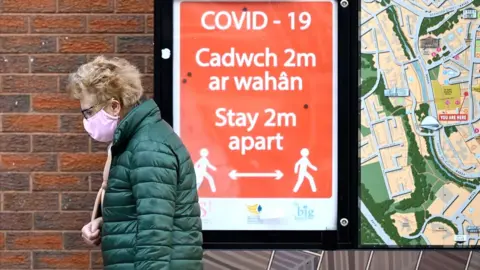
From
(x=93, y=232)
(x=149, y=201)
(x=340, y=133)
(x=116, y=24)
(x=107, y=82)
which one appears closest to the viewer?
(x=149, y=201)

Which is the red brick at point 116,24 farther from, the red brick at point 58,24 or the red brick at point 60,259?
the red brick at point 60,259

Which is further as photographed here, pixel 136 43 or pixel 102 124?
pixel 136 43

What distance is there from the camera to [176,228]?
2885 mm

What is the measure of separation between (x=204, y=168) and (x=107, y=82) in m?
1.05

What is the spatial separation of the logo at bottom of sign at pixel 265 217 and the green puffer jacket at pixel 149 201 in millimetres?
906

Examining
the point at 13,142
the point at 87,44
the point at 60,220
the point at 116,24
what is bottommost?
the point at 60,220

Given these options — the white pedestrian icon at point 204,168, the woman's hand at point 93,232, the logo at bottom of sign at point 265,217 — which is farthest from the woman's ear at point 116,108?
the logo at bottom of sign at point 265,217

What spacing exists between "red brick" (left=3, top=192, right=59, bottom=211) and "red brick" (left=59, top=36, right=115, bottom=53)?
2.70 feet

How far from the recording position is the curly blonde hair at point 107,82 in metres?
2.96

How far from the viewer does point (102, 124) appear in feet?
9.86

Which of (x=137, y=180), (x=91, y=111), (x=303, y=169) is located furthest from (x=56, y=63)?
(x=137, y=180)

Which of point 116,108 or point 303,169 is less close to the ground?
point 116,108

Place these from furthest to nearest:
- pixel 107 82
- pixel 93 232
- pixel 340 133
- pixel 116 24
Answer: pixel 116 24 < pixel 340 133 < pixel 93 232 < pixel 107 82

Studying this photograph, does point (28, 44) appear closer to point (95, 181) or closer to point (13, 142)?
point (13, 142)
